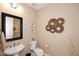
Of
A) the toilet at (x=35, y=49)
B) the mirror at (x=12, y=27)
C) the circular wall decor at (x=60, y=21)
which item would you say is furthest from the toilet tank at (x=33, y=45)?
the circular wall decor at (x=60, y=21)

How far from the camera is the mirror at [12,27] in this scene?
4.73 feet

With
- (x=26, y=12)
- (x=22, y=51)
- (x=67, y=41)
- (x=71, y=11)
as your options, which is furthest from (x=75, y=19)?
(x=22, y=51)

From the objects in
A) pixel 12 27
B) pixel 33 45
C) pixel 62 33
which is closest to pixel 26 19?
pixel 12 27

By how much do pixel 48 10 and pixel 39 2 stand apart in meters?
0.14

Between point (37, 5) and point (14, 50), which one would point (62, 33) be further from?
point (14, 50)

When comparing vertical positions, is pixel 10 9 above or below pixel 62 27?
above

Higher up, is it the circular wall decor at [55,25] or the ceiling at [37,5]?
the ceiling at [37,5]

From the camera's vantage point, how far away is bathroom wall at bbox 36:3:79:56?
1.52 metres

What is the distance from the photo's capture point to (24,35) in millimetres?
1558

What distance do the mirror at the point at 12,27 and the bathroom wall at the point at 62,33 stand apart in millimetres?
210

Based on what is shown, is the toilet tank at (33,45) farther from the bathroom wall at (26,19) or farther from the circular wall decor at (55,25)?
the circular wall decor at (55,25)

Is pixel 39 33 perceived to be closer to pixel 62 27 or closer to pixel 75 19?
pixel 62 27

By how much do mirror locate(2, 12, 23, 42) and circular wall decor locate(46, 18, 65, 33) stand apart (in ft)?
1.07

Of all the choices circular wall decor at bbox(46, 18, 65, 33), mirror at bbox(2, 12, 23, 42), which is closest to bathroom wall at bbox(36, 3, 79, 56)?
circular wall decor at bbox(46, 18, 65, 33)
